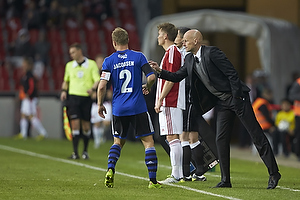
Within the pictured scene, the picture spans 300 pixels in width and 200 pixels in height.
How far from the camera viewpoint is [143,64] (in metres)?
9.20

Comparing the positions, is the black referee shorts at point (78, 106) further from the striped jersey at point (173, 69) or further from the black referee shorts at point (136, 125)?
the black referee shorts at point (136, 125)

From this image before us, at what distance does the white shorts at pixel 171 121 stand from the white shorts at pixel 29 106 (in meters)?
11.7

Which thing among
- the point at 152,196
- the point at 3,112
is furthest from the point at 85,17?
the point at 152,196

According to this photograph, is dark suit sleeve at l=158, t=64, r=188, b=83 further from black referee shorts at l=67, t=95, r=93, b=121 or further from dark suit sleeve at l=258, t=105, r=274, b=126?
dark suit sleeve at l=258, t=105, r=274, b=126

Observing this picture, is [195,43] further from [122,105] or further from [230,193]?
[230,193]

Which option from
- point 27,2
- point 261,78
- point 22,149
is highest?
point 27,2

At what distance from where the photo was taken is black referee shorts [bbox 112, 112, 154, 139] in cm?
920

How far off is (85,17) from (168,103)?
63.4 ft

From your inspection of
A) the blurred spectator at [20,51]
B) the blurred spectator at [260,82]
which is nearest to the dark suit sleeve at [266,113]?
the blurred spectator at [260,82]

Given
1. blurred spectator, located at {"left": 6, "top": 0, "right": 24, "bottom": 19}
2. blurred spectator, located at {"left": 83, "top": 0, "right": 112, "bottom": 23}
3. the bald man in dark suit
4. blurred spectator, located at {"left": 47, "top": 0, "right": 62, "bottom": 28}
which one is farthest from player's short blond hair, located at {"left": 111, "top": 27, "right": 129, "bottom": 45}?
blurred spectator, located at {"left": 83, "top": 0, "right": 112, "bottom": 23}

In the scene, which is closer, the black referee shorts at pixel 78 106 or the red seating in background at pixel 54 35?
the black referee shorts at pixel 78 106

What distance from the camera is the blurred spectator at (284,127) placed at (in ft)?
55.0

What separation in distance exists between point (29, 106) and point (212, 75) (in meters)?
12.7

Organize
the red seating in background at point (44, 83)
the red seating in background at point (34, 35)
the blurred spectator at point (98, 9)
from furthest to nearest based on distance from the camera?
1. the blurred spectator at point (98, 9)
2. the red seating in background at point (34, 35)
3. the red seating in background at point (44, 83)
